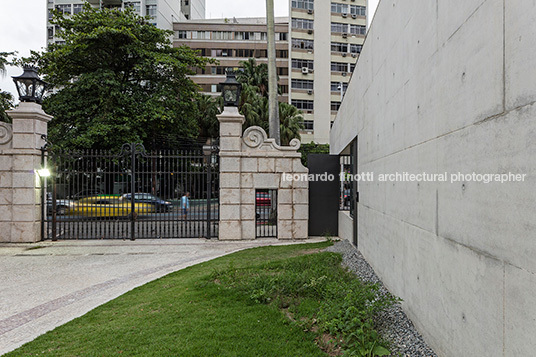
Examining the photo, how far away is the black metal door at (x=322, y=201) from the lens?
1219cm

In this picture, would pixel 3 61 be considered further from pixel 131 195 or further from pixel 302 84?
pixel 302 84

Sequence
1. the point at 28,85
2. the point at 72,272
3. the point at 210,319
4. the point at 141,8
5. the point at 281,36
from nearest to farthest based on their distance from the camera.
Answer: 1. the point at 210,319
2. the point at 72,272
3. the point at 28,85
4. the point at 141,8
5. the point at 281,36

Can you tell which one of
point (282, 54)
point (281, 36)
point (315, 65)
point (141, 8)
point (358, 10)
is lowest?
point (315, 65)

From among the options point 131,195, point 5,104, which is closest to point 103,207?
point 131,195

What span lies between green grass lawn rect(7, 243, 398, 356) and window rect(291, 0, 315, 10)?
4409 cm

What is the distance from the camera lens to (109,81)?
64.0ft

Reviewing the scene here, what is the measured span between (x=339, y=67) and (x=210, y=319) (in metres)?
44.4

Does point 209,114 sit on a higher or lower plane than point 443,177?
higher

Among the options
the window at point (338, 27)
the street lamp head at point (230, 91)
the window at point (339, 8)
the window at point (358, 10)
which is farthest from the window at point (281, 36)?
the street lamp head at point (230, 91)

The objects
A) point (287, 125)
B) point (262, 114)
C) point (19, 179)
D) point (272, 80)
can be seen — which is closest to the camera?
point (19, 179)

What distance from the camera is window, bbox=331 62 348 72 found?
144 ft

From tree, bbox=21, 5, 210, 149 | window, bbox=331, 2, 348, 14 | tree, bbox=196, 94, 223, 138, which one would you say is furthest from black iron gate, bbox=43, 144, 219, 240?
window, bbox=331, 2, 348, 14

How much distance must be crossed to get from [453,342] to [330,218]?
364 inches

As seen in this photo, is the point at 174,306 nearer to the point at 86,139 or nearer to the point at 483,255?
the point at 483,255
